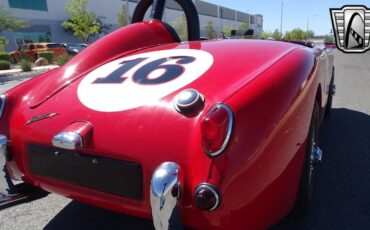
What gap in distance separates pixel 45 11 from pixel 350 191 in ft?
135

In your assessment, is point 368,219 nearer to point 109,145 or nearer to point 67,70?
point 109,145

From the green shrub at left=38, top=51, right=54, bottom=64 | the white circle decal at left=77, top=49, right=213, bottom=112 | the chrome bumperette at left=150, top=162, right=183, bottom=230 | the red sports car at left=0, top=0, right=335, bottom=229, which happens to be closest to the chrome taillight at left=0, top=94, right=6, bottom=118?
the red sports car at left=0, top=0, right=335, bottom=229

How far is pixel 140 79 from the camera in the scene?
2.12 meters

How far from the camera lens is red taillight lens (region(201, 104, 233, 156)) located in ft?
5.17

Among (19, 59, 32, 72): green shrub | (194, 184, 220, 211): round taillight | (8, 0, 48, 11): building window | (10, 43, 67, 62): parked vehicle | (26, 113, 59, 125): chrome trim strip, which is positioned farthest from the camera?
(8, 0, 48, 11): building window

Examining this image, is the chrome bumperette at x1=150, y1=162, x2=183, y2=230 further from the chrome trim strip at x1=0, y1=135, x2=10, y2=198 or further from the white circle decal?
the chrome trim strip at x1=0, y1=135, x2=10, y2=198

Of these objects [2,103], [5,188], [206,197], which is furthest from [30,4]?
[206,197]

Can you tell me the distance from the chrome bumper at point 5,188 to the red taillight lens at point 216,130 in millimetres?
1287

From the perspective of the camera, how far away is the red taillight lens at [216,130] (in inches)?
62.0

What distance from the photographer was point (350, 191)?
282cm

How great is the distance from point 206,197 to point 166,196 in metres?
0.17

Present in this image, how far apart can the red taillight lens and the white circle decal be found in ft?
1.28

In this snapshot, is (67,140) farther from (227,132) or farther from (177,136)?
(227,132)

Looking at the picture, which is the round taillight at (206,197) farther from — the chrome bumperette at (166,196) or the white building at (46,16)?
the white building at (46,16)
